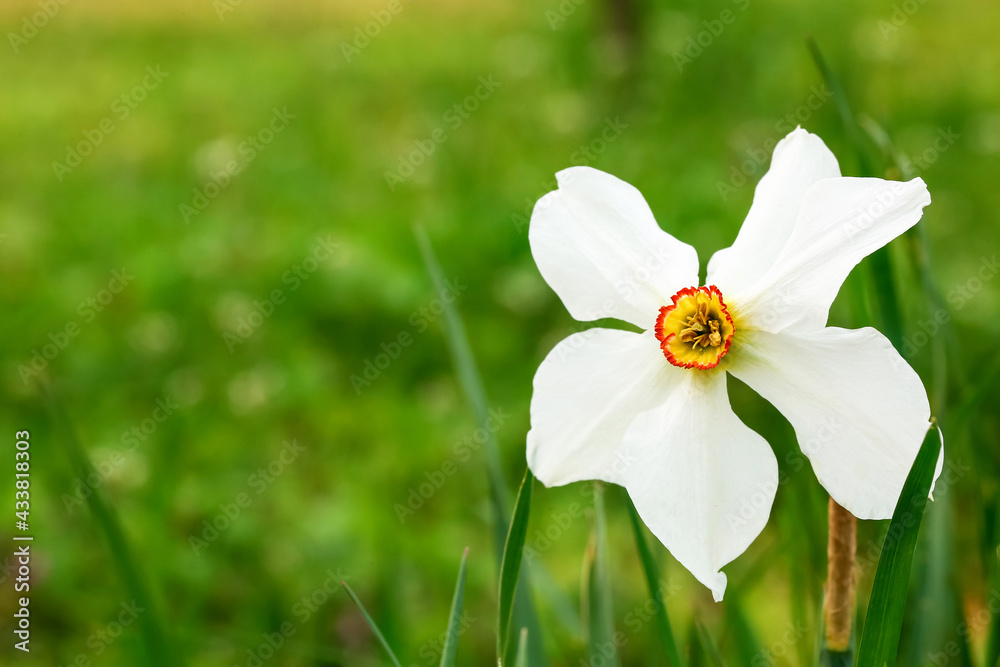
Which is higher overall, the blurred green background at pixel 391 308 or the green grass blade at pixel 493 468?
the green grass blade at pixel 493 468

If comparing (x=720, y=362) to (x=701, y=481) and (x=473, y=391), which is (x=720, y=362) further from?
(x=473, y=391)

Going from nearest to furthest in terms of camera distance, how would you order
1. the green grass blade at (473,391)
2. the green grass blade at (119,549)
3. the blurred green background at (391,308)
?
1. the green grass blade at (119,549)
2. the green grass blade at (473,391)
3. the blurred green background at (391,308)

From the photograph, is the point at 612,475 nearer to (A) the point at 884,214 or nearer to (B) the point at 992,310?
(A) the point at 884,214

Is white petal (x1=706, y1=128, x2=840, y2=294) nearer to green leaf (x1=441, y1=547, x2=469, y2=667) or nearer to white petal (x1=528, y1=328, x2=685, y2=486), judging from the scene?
white petal (x1=528, y1=328, x2=685, y2=486)

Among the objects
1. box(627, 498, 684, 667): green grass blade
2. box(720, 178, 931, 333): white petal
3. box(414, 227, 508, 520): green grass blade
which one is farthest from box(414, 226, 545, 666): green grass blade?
box(720, 178, 931, 333): white petal

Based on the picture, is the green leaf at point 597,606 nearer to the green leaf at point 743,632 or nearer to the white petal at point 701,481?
the green leaf at point 743,632

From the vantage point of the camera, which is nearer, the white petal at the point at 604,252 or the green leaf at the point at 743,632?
the white petal at the point at 604,252

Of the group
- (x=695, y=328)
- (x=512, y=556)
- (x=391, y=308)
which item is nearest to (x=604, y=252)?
(x=695, y=328)

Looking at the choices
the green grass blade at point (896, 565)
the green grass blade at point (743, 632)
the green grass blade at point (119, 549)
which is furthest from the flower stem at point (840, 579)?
the green grass blade at point (119, 549)
